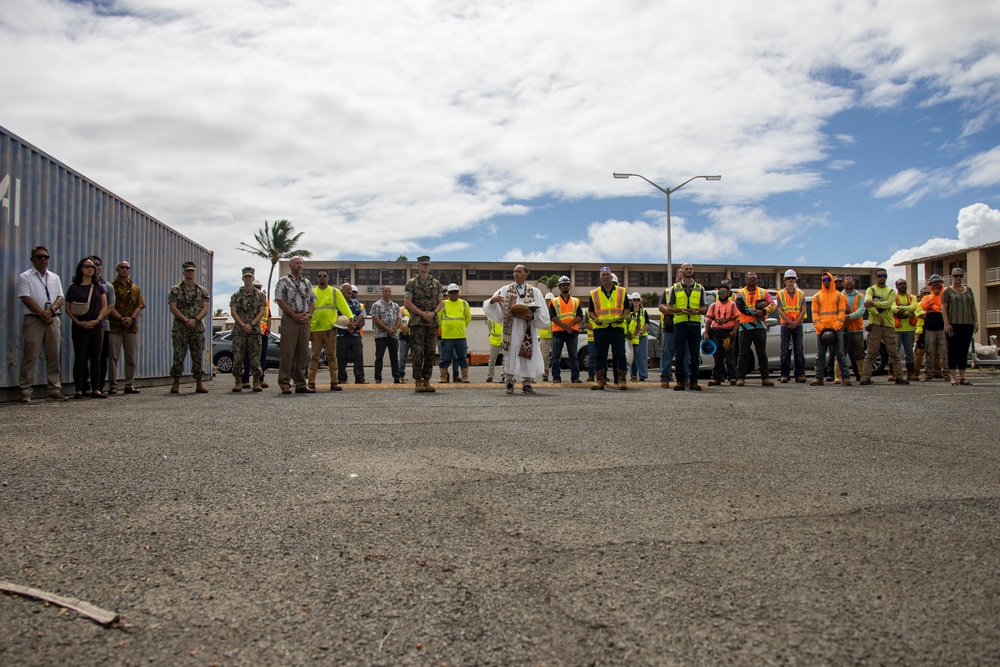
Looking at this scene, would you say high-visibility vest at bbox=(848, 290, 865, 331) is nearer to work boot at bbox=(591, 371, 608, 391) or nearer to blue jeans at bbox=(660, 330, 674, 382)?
blue jeans at bbox=(660, 330, 674, 382)

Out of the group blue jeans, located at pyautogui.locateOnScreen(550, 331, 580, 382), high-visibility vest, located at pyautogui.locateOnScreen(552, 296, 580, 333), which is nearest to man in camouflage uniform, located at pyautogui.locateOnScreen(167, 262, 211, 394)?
high-visibility vest, located at pyautogui.locateOnScreen(552, 296, 580, 333)

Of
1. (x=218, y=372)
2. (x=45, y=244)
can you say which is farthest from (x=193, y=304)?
(x=218, y=372)

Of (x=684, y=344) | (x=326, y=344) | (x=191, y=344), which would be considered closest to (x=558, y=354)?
(x=684, y=344)

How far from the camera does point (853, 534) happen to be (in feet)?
10.2

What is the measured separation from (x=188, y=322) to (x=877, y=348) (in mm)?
10609

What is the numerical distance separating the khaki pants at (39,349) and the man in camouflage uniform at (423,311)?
424 cm

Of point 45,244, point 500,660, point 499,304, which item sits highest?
point 45,244

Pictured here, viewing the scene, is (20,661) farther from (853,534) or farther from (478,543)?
(853,534)

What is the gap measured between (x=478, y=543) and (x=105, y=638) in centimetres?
130

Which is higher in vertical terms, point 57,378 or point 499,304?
point 499,304

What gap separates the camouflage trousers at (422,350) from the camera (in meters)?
10.4

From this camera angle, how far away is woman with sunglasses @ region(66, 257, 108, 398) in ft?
31.5

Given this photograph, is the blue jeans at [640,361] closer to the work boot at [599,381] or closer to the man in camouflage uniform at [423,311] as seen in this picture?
the work boot at [599,381]

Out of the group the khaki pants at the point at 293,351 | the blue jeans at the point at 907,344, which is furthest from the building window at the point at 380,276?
the khaki pants at the point at 293,351
